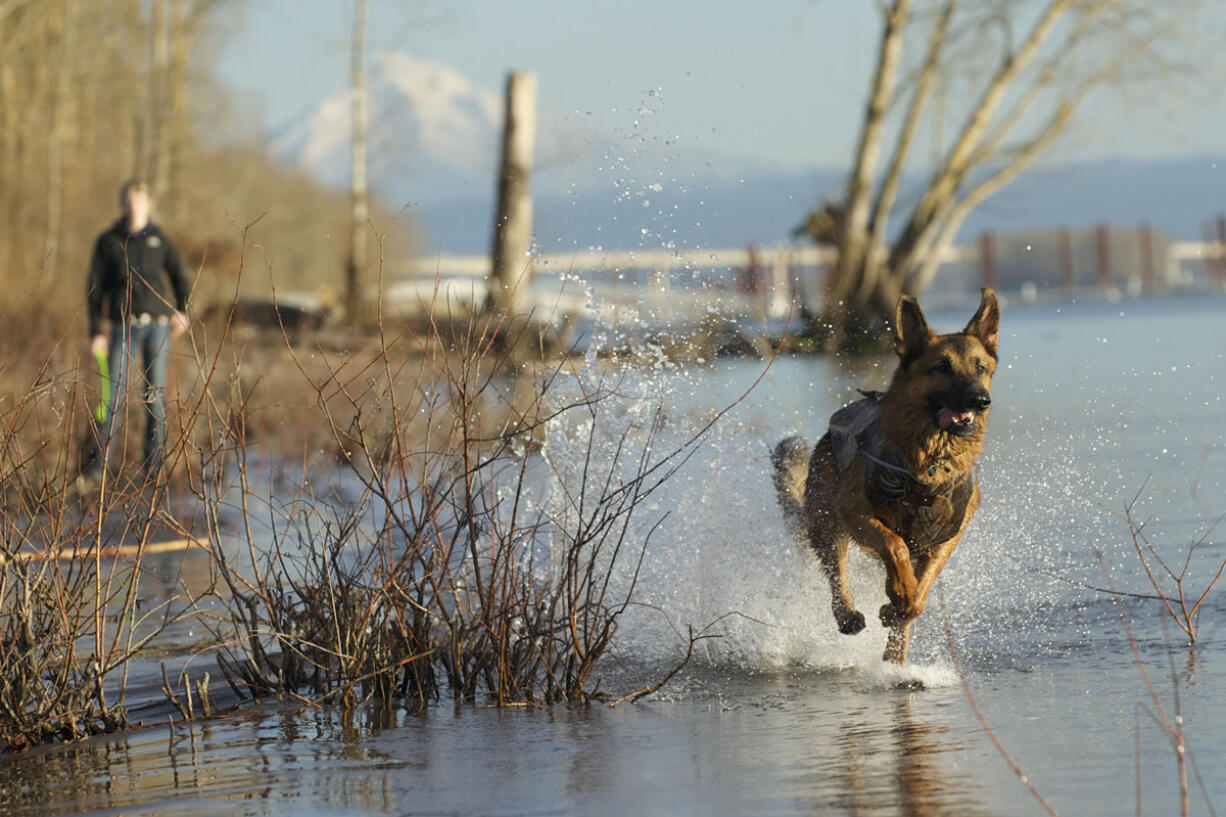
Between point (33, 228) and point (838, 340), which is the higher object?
point (33, 228)

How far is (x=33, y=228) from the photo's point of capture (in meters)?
30.1

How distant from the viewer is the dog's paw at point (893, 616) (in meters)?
6.71

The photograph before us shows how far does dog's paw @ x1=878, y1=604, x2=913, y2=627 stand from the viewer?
6711mm

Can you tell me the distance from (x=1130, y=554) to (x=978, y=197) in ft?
66.7

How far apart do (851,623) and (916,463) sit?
70cm

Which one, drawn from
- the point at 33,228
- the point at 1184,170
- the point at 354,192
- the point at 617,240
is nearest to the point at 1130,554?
the point at 617,240

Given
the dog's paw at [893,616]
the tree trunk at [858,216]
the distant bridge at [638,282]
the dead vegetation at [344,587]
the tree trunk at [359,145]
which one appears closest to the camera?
the dead vegetation at [344,587]

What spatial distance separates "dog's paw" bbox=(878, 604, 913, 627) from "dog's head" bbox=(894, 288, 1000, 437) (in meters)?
0.75

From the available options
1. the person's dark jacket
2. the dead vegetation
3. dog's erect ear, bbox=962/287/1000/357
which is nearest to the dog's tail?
dog's erect ear, bbox=962/287/1000/357

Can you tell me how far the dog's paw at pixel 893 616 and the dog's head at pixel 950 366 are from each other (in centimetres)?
75

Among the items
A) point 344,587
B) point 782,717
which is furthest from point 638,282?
point 782,717

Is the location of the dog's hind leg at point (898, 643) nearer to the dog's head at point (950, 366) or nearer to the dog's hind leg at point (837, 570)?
the dog's hind leg at point (837, 570)

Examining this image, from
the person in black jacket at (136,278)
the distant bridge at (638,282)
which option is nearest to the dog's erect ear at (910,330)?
the distant bridge at (638,282)

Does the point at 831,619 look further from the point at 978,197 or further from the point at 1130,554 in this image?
the point at 978,197
